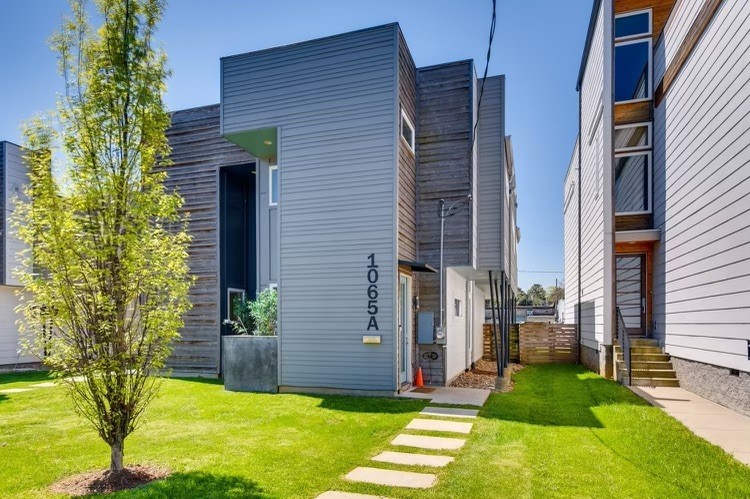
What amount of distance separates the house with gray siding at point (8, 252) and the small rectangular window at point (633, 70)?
1630 cm

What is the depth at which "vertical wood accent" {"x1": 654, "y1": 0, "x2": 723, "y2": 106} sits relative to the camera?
719 cm

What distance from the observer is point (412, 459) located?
15.5ft

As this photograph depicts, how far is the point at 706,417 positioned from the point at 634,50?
8590 millimetres

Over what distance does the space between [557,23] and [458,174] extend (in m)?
3.43

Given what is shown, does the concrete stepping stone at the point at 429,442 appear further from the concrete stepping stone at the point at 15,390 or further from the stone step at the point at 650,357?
the concrete stepping stone at the point at 15,390

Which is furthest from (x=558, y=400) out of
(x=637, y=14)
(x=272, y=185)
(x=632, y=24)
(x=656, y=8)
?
(x=656, y=8)

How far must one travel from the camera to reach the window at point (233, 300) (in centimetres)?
1085

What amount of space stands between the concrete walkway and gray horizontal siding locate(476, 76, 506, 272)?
400 centimetres

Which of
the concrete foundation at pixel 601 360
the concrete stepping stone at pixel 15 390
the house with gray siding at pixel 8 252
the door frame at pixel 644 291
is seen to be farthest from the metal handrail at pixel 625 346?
the house with gray siding at pixel 8 252

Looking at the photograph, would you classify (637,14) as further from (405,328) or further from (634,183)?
(405,328)

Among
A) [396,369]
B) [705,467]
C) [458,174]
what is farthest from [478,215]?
[705,467]

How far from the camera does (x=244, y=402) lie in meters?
7.45

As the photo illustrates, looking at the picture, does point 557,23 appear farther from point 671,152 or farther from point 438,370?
point 438,370

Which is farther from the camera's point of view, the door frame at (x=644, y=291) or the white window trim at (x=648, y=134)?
the door frame at (x=644, y=291)
